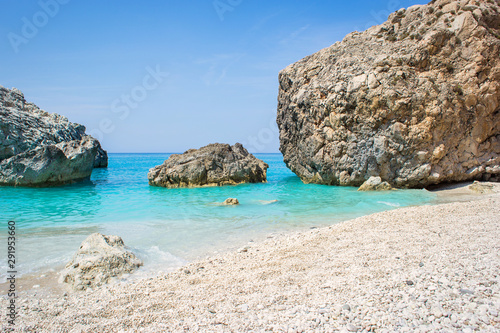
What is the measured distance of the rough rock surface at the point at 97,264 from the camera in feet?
17.3

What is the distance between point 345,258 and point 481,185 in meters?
14.3

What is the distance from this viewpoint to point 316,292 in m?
4.20

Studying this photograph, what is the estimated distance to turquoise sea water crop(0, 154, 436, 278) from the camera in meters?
7.29

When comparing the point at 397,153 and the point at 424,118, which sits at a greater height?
the point at 424,118

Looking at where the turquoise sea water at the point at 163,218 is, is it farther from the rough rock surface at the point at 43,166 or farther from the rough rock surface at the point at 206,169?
the rough rock surface at the point at 206,169

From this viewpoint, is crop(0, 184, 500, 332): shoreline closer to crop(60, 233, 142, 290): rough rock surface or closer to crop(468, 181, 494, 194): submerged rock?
crop(60, 233, 142, 290): rough rock surface

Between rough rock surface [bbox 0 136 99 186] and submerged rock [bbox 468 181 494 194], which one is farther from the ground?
rough rock surface [bbox 0 136 99 186]

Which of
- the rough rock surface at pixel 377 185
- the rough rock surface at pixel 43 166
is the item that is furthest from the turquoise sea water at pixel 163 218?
the rough rock surface at pixel 43 166

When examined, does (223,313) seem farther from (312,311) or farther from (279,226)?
(279,226)

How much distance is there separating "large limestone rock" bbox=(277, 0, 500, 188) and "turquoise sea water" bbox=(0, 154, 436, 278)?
95.1 inches

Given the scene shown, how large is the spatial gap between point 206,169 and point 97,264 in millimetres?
17327

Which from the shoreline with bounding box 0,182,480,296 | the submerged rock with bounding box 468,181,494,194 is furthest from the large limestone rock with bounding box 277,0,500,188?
the shoreline with bounding box 0,182,480,296

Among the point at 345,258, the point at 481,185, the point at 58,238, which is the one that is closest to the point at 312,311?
the point at 345,258

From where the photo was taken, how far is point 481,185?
15516 mm
